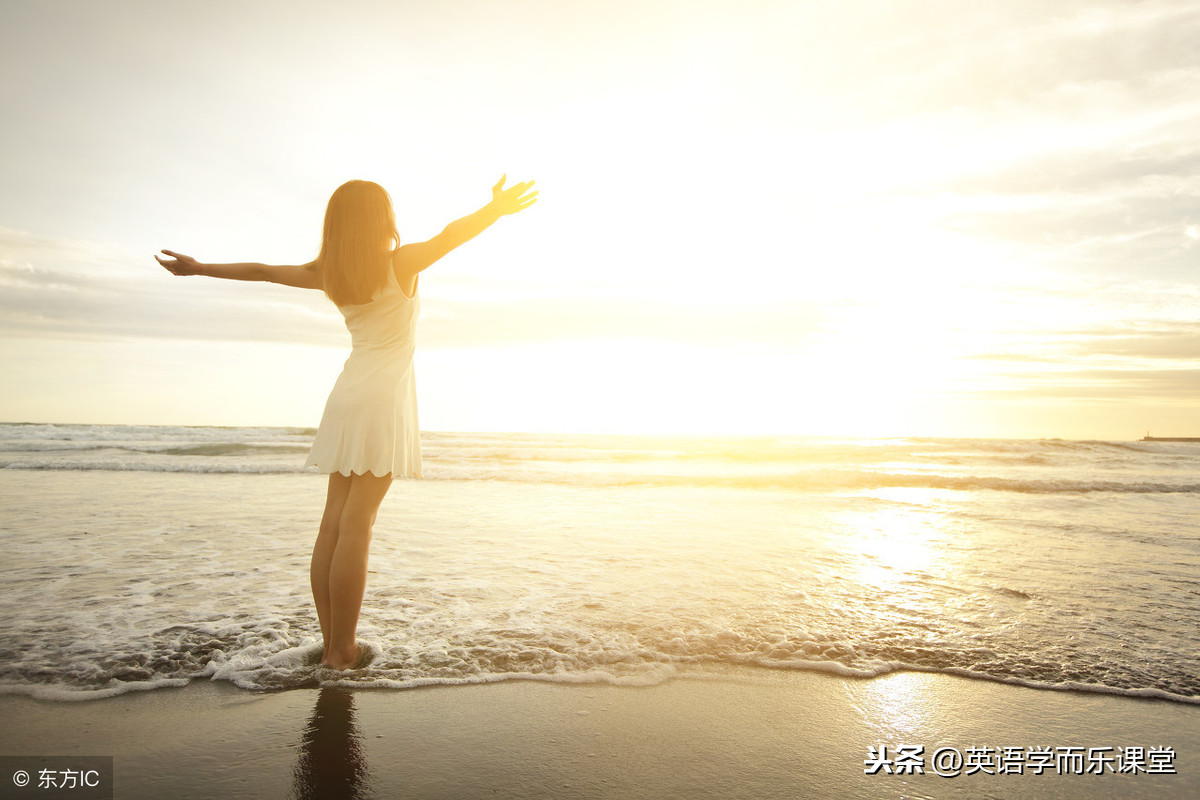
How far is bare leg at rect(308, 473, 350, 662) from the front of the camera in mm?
2896

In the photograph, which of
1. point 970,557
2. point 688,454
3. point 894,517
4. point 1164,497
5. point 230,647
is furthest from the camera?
point 688,454

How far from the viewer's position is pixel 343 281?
277 cm

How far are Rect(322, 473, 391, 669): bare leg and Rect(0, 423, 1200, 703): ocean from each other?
0.46 feet

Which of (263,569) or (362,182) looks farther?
(263,569)

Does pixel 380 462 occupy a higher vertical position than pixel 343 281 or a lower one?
→ lower

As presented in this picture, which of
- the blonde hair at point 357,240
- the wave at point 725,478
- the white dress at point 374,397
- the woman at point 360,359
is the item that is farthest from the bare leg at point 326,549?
the wave at point 725,478

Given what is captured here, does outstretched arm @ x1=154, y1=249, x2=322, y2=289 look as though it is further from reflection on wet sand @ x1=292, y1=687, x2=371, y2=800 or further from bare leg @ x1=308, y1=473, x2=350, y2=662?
reflection on wet sand @ x1=292, y1=687, x2=371, y2=800

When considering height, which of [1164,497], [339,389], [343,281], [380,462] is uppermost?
[343,281]

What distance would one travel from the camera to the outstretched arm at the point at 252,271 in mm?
2777

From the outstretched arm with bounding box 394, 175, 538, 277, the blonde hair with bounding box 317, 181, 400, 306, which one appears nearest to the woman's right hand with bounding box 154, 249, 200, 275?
the blonde hair with bounding box 317, 181, 400, 306

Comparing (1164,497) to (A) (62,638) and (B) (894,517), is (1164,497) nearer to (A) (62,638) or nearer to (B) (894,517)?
(B) (894,517)

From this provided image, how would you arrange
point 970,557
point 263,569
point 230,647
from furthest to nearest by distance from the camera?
point 970,557 < point 263,569 < point 230,647

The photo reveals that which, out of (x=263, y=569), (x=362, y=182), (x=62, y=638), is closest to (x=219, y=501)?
(x=263, y=569)

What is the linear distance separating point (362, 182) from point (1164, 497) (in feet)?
47.9
